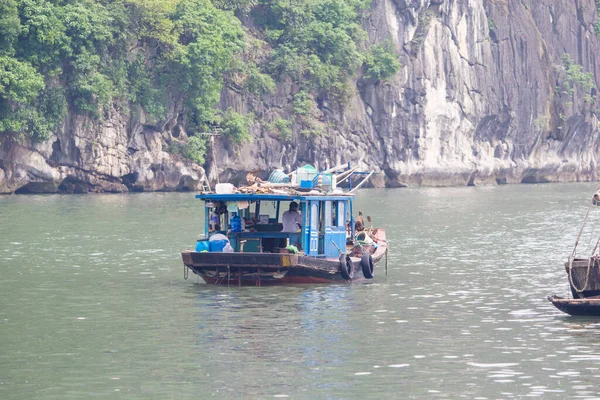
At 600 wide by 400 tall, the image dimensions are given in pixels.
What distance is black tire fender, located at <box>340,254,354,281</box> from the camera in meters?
28.8

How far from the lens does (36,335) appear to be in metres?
21.4

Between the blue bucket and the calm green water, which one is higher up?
the blue bucket

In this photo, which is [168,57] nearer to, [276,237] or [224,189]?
[224,189]

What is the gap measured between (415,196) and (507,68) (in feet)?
97.1

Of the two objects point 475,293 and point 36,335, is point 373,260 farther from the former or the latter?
point 36,335

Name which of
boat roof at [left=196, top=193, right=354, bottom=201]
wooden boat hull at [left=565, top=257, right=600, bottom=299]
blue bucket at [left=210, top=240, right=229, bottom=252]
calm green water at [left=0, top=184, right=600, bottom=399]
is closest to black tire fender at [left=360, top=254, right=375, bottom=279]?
calm green water at [left=0, top=184, right=600, bottom=399]

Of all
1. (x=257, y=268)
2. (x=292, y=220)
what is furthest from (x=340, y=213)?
(x=257, y=268)

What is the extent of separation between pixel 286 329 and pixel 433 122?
7102 centimetres

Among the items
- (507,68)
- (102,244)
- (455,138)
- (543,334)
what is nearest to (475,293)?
(543,334)

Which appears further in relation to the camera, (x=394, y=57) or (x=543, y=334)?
(x=394, y=57)

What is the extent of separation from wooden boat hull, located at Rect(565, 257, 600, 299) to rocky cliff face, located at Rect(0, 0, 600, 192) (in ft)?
150

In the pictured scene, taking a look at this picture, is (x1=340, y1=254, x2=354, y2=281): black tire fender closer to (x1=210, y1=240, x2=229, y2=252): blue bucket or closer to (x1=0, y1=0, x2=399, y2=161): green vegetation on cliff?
(x1=210, y1=240, x2=229, y2=252): blue bucket

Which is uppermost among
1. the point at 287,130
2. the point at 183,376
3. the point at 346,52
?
the point at 346,52

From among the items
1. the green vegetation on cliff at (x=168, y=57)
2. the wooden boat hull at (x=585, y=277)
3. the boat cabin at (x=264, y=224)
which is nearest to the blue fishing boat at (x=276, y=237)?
the boat cabin at (x=264, y=224)
